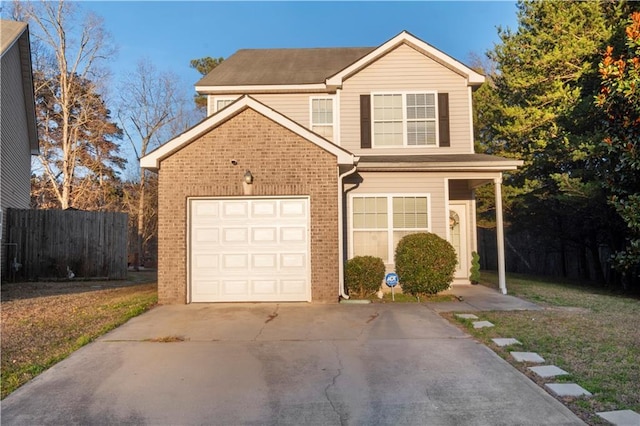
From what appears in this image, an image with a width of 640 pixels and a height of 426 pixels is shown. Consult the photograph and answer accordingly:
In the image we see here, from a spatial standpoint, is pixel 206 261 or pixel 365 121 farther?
pixel 365 121

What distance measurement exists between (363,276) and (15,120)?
45.3ft

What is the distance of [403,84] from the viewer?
12.4 m

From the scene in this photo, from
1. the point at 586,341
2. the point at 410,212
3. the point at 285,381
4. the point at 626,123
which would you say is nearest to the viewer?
the point at 285,381

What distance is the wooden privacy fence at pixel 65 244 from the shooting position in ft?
47.5

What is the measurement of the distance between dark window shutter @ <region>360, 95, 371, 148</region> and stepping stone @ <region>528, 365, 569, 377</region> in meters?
8.16

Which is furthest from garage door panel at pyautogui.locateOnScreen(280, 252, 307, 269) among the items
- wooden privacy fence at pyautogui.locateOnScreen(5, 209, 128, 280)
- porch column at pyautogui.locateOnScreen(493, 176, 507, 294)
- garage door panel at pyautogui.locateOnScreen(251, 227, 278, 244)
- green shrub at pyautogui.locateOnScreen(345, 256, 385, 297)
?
wooden privacy fence at pyautogui.locateOnScreen(5, 209, 128, 280)

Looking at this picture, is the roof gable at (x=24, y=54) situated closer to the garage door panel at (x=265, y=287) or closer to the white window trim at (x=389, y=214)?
the garage door panel at (x=265, y=287)

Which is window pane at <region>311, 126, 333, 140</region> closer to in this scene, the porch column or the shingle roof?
the shingle roof

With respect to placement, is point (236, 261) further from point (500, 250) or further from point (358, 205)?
point (500, 250)

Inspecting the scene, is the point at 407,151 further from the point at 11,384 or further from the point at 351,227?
the point at 11,384

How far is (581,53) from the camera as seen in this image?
14.6m

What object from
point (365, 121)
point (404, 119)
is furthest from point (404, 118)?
point (365, 121)

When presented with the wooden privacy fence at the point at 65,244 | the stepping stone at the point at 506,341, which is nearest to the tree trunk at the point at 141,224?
the wooden privacy fence at the point at 65,244

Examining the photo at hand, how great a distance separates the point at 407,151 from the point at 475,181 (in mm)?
2124
